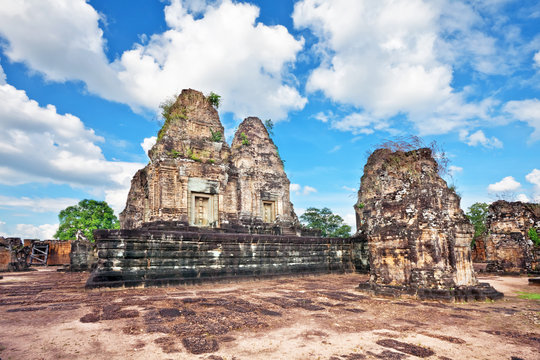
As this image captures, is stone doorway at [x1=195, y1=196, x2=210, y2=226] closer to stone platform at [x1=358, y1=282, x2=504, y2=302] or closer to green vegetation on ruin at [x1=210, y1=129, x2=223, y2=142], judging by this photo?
green vegetation on ruin at [x1=210, y1=129, x2=223, y2=142]

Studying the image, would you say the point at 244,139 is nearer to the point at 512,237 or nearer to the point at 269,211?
the point at 269,211

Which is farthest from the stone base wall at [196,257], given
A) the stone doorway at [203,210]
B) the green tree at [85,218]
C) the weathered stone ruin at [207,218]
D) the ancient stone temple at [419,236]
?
the green tree at [85,218]

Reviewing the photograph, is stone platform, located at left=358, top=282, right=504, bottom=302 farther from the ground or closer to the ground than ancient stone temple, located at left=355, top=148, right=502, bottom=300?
closer to the ground

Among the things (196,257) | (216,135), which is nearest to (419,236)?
(196,257)

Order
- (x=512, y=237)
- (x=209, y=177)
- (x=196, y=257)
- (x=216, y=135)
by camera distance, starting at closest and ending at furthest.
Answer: (x=196, y=257) < (x=512, y=237) < (x=209, y=177) < (x=216, y=135)

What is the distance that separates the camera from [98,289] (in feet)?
24.5

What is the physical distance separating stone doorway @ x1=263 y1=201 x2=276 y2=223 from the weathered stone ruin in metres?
0.06

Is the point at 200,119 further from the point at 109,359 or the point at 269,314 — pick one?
the point at 109,359

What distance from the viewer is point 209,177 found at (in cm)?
1552

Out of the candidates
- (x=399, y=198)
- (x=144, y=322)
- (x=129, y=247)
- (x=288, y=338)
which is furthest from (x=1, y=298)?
(x=399, y=198)

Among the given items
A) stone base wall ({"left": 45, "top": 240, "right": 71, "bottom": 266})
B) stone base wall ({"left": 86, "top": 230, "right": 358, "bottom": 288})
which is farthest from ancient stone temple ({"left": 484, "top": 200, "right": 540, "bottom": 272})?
stone base wall ({"left": 45, "top": 240, "right": 71, "bottom": 266})

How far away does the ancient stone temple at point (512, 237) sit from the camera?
1241cm

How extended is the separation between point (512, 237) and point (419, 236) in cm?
929

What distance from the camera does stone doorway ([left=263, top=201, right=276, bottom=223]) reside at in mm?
18859
